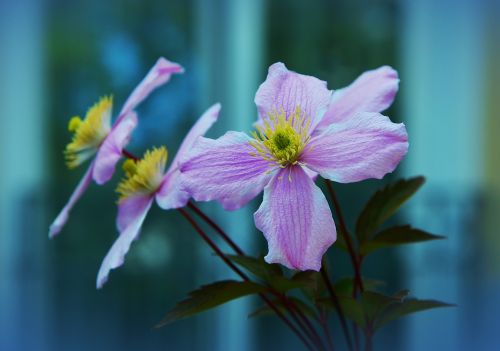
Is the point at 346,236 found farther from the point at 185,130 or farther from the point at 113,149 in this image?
the point at 185,130

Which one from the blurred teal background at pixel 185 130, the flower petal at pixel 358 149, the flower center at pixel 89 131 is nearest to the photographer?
the flower petal at pixel 358 149

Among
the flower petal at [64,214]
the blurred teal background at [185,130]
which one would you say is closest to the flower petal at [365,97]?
the flower petal at [64,214]

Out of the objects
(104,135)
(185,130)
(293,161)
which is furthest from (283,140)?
(185,130)

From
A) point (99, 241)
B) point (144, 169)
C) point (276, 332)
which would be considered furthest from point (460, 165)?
point (144, 169)

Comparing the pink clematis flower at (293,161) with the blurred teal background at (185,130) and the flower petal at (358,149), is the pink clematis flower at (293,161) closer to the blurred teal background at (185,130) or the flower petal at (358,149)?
the flower petal at (358,149)

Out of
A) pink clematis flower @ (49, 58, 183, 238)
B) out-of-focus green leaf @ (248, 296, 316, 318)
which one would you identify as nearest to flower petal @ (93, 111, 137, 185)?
pink clematis flower @ (49, 58, 183, 238)
